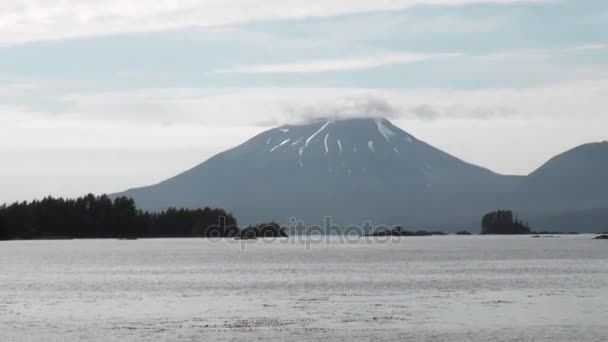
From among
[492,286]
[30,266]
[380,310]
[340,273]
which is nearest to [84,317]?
[380,310]

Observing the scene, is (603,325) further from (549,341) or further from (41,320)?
(41,320)

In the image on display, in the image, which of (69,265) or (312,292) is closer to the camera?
(312,292)

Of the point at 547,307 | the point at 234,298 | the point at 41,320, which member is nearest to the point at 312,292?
the point at 234,298

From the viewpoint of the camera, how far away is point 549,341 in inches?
1757

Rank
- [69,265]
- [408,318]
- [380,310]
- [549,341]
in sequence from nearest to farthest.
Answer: [549,341] < [408,318] < [380,310] < [69,265]

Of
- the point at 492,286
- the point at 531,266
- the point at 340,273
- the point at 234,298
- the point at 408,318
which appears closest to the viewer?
the point at 408,318

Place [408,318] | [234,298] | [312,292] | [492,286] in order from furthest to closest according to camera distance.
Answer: [492,286] < [312,292] < [234,298] < [408,318]

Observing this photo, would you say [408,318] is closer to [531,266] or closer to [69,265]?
[531,266]

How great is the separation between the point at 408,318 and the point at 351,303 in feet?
30.4

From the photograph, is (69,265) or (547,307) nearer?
(547,307)

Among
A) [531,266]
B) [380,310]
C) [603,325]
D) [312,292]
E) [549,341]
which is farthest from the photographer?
[531,266]

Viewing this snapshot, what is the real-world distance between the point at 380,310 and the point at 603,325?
1193 centimetres

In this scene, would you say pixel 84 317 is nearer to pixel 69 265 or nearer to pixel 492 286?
pixel 492 286

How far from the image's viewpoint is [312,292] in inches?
2837
